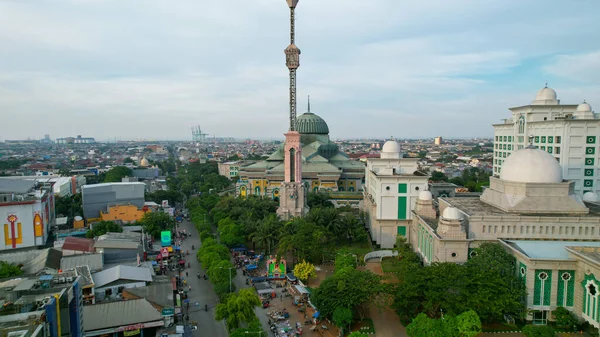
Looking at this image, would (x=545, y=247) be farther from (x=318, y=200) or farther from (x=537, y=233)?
(x=318, y=200)

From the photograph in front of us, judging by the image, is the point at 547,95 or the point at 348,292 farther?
the point at 547,95

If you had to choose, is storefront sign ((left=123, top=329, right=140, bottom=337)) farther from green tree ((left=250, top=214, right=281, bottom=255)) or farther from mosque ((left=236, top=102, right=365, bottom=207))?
mosque ((left=236, top=102, right=365, bottom=207))

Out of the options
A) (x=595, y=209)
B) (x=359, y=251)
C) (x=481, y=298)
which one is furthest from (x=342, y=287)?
(x=595, y=209)

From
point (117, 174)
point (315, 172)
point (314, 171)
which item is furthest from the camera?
point (117, 174)

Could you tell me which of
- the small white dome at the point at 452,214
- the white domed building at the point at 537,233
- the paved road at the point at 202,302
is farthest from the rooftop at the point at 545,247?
the paved road at the point at 202,302

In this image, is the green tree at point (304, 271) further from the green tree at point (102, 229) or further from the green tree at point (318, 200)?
the green tree at point (318, 200)

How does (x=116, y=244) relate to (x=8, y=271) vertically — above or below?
above

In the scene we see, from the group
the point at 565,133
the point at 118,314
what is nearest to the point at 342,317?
the point at 118,314
